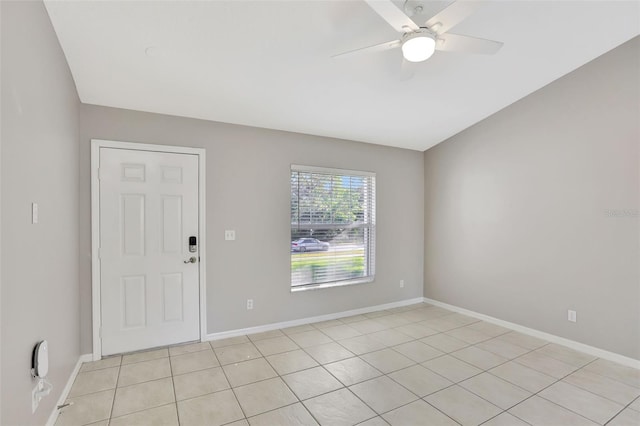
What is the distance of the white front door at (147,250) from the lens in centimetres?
296

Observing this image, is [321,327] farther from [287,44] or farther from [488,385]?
[287,44]

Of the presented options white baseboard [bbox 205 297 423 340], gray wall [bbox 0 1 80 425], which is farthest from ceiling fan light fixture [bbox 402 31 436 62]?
white baseboard [bbox 205 297 423 340]

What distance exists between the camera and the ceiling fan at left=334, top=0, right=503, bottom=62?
163cm

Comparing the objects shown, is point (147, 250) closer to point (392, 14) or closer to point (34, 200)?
point (34, 200)

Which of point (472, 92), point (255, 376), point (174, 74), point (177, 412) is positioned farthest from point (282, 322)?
point (472, 92)

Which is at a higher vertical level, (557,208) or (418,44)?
(418,44)

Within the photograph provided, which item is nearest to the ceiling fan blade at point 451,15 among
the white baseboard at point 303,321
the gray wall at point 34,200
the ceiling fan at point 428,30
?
the ceiling fan at point 428,30

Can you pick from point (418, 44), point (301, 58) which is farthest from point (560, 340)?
point (301, 58)

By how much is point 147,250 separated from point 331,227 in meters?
2.12

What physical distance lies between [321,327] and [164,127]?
112 inches

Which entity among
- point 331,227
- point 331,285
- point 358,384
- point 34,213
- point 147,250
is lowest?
point 358,384

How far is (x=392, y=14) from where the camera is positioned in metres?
1.67

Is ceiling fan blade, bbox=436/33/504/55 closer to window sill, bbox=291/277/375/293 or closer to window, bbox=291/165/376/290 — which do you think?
window, bbox=291/165/376/290

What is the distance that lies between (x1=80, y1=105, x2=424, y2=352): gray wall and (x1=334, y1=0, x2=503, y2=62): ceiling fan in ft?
6.36
